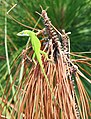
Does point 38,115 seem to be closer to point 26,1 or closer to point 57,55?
point 57,55

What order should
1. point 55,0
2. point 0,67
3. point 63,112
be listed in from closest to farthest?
1. point 63,112
2. point 55,0
3. point 0,67

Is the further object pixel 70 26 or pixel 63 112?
pixel 70 26

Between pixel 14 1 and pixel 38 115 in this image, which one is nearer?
pixel 38 115

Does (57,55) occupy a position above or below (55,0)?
below

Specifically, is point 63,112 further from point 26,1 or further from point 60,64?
point 26,1

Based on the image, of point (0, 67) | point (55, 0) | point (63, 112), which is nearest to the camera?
point (63, 112)

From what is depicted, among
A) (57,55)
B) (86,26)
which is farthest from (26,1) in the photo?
(57,55)

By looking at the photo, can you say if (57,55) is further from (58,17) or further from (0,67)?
(0,67)

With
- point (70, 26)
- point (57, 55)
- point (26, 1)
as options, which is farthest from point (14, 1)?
point (57, 55)

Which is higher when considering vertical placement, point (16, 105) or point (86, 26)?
point (86, 26)
